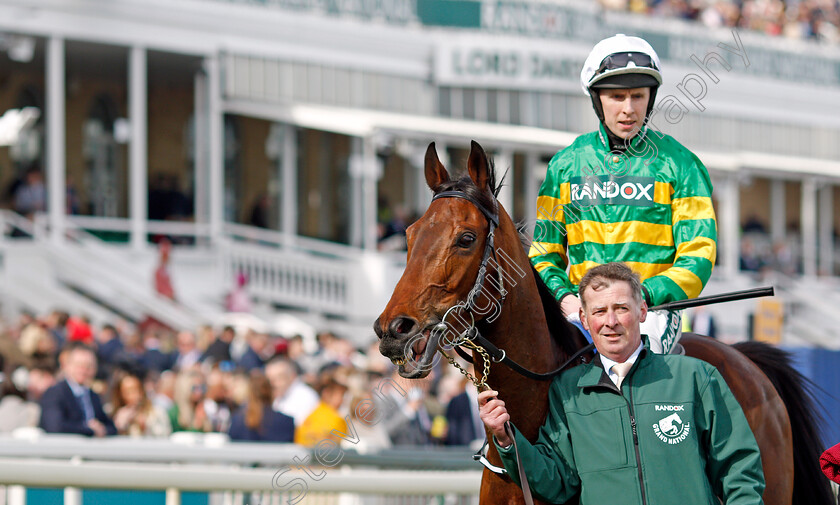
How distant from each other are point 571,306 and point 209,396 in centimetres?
523

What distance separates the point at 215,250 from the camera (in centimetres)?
1606

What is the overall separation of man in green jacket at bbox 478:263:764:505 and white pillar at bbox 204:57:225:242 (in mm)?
13448

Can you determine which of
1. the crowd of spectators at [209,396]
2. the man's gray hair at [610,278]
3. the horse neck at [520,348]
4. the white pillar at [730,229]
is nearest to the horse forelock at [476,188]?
the horse neck at [520,348]

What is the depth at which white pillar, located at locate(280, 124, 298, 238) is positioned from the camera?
18.1 metres

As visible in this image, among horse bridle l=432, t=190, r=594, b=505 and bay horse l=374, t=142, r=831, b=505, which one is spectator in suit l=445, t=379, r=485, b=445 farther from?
horse bridle l=432, t=190, r=594, b=505

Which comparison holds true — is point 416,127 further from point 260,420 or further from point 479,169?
point 479,169

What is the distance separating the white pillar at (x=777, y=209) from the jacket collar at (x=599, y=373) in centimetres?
2465

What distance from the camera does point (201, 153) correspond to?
676 inches

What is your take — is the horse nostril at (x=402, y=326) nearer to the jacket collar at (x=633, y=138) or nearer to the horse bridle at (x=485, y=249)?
the horse bridle at (x=485, y=249)

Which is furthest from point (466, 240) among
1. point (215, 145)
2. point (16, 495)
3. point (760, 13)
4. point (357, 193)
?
point (760, 13)

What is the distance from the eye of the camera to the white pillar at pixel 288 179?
59.3ft

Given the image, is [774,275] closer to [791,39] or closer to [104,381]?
[791,39]

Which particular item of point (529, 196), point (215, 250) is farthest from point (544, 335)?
point (529, 196)

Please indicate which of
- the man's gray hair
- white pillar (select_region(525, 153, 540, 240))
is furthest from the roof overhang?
the man's gray hair
